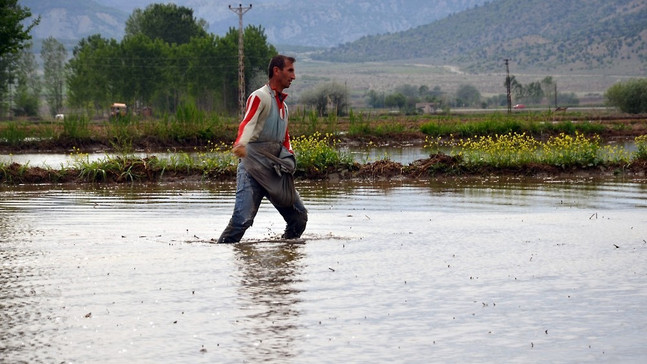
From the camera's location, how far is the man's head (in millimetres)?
10977

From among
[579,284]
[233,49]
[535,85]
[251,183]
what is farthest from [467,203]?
[535,85]

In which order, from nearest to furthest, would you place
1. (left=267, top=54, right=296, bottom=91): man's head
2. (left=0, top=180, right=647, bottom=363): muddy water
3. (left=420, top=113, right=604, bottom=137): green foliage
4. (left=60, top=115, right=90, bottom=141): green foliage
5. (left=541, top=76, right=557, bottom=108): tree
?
(left=0, top=180, right=647, bottom=363): muddy water
(left=267, top=54, right=296, bottom=91): man's head
(left=60, top=115, right=90, bottom=141): green foliage
(left=420, top=113, right=604, bottom=137): green foliage
(left=541, top=76, right=557, bottom=108): tree

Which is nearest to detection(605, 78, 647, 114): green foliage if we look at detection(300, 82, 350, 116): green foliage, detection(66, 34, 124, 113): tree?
detection(300, 82, 350, 116): green foliage

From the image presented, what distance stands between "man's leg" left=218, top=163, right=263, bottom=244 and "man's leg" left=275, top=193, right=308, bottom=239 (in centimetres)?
37

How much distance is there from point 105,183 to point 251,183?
961 cm

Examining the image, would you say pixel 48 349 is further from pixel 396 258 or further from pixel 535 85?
pixel 535 85

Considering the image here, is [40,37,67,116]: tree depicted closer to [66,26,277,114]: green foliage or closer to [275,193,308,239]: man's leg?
[66,26,277,114]: green foliage

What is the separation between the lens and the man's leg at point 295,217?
11500 mm

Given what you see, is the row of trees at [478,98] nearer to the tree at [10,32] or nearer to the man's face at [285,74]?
the tree at [10,32]

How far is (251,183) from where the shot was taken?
11211 millimetres

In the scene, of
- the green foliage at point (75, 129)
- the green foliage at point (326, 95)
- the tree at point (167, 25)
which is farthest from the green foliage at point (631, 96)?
the tree at point (167, 25)

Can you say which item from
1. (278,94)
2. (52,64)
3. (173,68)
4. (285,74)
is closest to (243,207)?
(278,94)

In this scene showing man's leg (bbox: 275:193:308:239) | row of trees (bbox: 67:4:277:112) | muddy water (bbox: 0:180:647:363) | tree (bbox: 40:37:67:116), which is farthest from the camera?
tree (bbox: 40:37:67:116)

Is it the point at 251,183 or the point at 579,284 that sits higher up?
the point at 251,183
